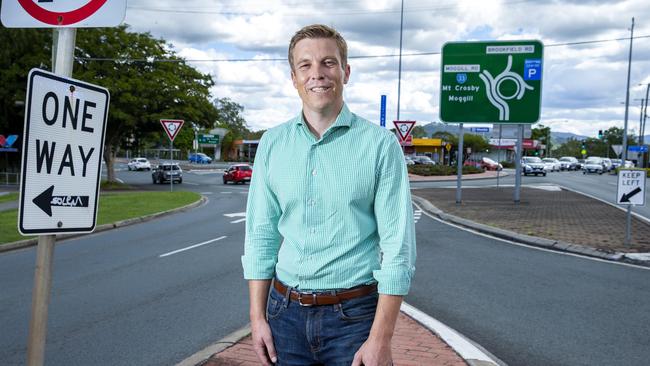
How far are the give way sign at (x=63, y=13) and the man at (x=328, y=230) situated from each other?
97cm

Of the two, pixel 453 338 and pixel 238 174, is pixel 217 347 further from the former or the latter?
pixel 238 174

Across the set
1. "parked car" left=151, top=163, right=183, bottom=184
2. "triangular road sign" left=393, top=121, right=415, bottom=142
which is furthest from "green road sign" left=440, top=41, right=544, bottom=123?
"parked car" left=151, top=163, right=183, bottom=184

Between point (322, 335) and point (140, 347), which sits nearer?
point (322, 335)

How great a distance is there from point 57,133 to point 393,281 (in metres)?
1.60

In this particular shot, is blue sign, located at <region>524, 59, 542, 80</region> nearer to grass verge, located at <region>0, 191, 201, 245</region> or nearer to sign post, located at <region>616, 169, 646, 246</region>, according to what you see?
sign post, located at <region>616, 169, 646, 246</region>

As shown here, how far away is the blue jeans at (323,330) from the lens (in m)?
2.42

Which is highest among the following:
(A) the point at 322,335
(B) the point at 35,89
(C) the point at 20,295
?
(B) the point at 35,89

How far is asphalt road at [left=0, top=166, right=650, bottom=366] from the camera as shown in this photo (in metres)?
5.43

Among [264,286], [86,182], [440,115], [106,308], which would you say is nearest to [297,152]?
[264,286]

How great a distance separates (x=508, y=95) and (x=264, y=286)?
1937cm

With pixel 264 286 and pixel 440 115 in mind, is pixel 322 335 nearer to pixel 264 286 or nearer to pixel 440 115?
pixel 264 286

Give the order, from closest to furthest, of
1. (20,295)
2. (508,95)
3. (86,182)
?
(86,182) → (20,295) → (508,95)

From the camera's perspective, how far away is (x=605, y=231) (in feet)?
45.2

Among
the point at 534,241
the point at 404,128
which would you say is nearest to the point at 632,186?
the point at 534,241
